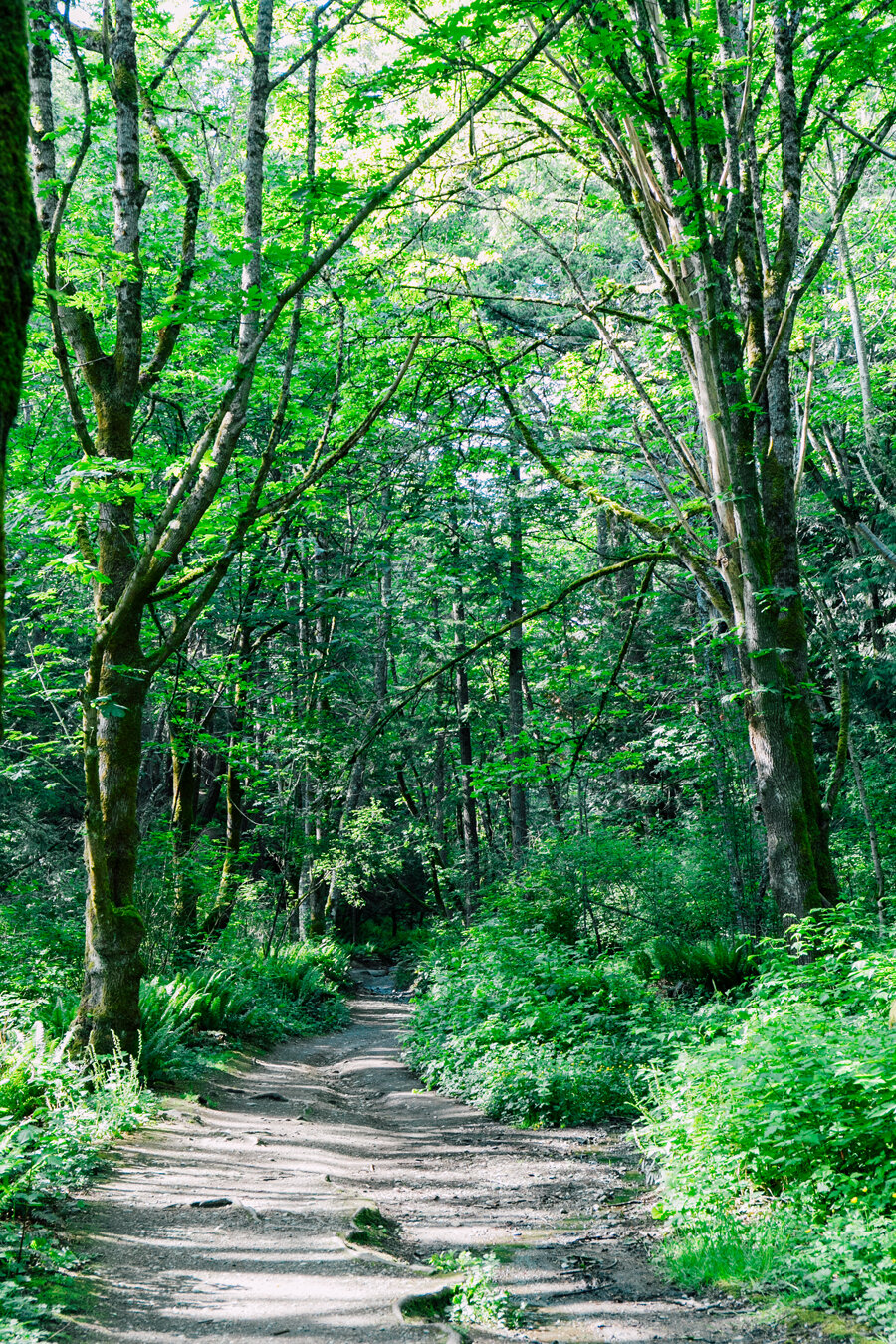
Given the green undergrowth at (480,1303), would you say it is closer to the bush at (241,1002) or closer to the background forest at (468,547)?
the background forest at (468,547)

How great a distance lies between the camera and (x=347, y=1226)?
4539 mm

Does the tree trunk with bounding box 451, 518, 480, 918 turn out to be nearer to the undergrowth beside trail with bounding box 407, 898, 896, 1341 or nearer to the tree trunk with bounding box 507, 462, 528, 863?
the tree trunk with bounding box 507, 462, 528, 863

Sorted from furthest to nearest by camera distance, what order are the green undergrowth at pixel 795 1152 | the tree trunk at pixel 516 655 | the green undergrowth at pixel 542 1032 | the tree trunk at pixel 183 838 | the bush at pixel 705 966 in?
the tree trunk at pixel 516 655 → the tree trunk at pixel 183 838 → the bush at pixel 705 966 → the green undergrowth at pixel 542 1032 → the green undergrowth at pixel 795 1152

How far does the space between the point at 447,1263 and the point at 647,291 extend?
714 centimetres

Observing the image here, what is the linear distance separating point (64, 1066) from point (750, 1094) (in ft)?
14.7

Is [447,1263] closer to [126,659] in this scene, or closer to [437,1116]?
[437,1116]

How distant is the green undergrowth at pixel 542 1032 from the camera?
7.23 m

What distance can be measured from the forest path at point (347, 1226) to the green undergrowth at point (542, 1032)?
30 centimetres

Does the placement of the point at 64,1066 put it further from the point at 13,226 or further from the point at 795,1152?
the point at 13,226

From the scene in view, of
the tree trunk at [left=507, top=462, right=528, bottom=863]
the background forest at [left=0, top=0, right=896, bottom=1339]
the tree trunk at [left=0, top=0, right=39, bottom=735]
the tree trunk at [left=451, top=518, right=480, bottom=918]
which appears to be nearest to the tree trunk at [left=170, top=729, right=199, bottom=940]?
the background forest at [left=0, top=0, right=896, bottom=1339]

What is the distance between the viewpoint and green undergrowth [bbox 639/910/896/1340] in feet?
11.6

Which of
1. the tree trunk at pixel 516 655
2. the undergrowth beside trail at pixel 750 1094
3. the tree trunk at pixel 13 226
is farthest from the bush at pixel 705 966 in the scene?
the tree trunk at pixel 13 226

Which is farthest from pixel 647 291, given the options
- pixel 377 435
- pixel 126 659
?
pixel 377 435

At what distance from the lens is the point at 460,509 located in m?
18.2
